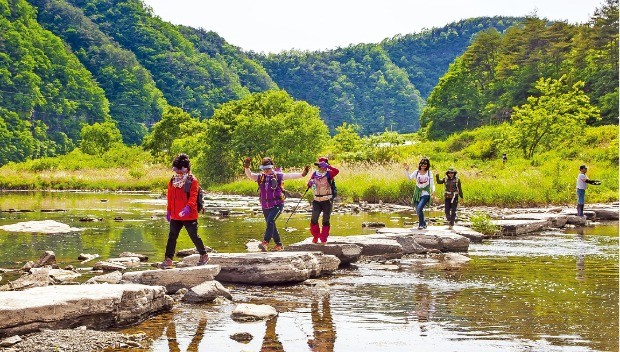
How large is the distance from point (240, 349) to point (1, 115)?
111001 millimetres

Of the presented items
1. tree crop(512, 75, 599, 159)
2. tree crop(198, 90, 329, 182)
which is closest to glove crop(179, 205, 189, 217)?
tree crop(512, 75, 599, 159)

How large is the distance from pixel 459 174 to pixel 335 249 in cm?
2625

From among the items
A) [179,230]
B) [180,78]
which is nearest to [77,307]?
[179,230]

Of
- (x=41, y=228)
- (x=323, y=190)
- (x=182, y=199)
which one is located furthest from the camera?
(x=41, y=228)

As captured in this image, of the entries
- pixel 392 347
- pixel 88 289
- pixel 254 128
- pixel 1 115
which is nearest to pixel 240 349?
pixel 392 347

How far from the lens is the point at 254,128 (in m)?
59.3

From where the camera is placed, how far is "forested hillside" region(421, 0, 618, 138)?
67.4m

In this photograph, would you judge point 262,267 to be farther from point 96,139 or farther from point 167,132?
point 96,139

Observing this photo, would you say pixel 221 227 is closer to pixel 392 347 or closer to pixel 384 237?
pixel 384 237

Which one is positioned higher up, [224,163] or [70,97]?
[70,97]

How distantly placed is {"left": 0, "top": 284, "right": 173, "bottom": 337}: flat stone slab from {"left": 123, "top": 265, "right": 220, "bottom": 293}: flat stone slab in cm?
146

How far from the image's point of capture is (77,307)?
9219mm

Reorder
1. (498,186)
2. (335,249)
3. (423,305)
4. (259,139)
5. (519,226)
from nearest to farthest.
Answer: (423,305), (335,249), (519,226), (498,186), (259,139)

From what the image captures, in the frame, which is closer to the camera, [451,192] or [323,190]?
[323,190]
